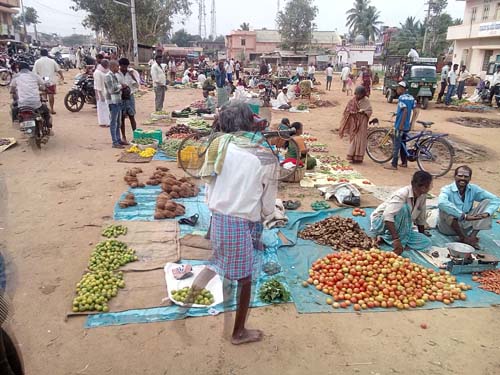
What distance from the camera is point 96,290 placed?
3.49 m

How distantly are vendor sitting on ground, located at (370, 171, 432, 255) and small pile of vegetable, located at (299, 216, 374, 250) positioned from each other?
0.24m

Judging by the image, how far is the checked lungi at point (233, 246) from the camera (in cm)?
261

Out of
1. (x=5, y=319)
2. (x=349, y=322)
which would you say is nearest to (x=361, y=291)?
(x=349, y=322)

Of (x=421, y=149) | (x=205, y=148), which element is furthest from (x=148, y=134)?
(x=205, y=148)

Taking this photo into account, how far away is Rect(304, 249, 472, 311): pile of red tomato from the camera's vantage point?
143 inches

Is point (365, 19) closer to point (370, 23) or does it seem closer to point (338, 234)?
point (370, 23)

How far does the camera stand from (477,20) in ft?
88.9

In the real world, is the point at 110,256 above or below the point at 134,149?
below

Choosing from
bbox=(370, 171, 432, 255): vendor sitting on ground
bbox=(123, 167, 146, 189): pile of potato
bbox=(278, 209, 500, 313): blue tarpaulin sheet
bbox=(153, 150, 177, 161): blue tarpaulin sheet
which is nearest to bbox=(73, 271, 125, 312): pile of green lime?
bbox=(278, 209, 500, 313): blue tarpaulin sheet

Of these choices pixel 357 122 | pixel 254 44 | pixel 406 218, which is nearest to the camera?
pixel 406 218

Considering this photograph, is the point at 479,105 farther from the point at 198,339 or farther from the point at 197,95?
the point at 198,339

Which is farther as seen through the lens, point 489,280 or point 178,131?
point 178,131

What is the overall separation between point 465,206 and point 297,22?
5203 centimetres

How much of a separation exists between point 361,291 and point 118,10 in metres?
34.2
